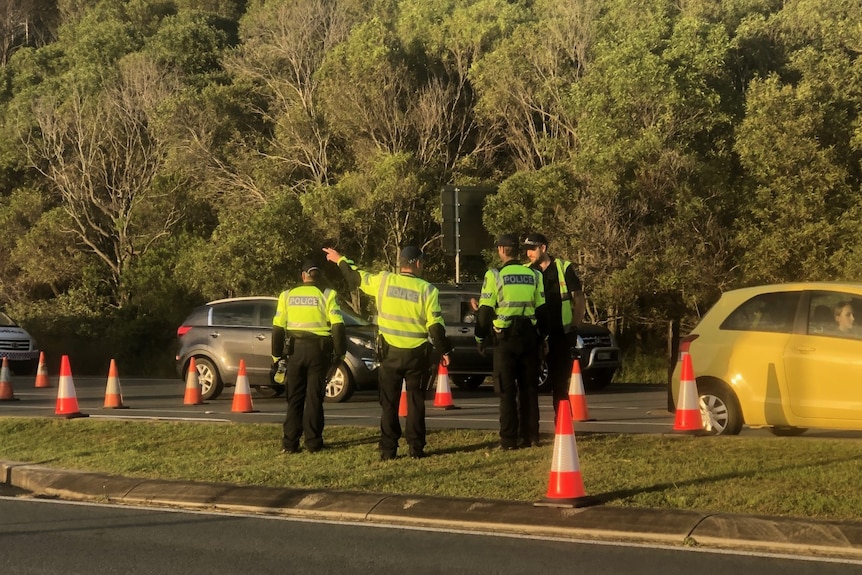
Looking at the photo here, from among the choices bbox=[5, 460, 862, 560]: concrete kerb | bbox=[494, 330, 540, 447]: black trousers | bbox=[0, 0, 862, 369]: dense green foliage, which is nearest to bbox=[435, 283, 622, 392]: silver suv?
bbox=[0, 0, 862, 369]: dense green foliage

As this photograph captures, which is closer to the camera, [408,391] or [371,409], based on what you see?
[408,391]

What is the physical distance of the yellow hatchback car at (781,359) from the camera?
34.1 ft

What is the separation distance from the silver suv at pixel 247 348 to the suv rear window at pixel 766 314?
24.1 feet

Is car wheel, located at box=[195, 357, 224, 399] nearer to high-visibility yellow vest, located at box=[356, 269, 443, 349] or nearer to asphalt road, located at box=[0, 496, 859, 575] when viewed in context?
high-visibility yellow vest, located at box=[356, 269, 443, 349]

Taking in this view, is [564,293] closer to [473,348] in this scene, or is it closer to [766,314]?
[766,314]

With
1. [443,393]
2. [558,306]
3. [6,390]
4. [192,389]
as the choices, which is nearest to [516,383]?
[558,306]

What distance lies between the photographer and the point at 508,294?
10.4 m

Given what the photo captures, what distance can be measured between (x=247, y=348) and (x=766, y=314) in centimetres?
931

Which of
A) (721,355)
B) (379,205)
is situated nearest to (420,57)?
(379,205)

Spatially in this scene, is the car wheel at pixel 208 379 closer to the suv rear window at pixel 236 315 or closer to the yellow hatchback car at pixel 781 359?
the suv rear window at pixel 236 315

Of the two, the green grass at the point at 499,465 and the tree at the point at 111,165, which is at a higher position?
the tree at the point at 111,165

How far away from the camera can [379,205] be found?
98.4 ft

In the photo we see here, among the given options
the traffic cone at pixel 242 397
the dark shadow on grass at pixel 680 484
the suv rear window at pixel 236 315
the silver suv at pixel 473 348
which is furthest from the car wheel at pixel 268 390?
the dark shadow on grass at pixel 680 484

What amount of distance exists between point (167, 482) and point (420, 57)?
24587mm
